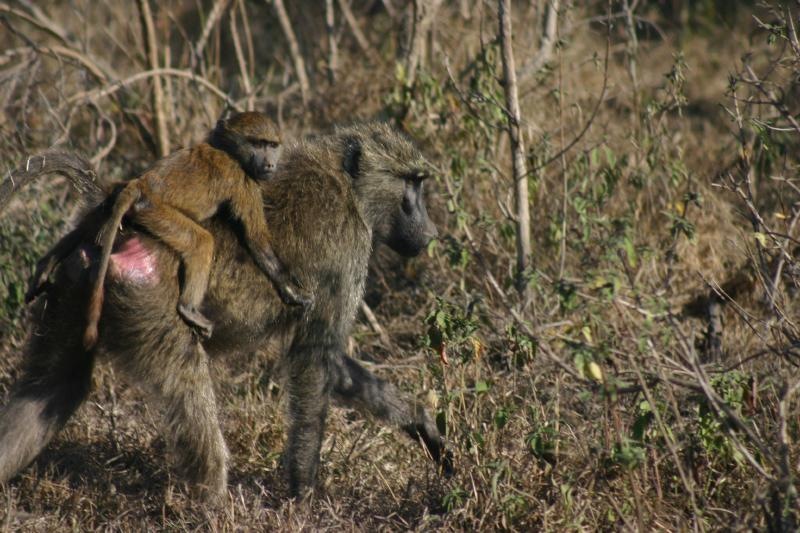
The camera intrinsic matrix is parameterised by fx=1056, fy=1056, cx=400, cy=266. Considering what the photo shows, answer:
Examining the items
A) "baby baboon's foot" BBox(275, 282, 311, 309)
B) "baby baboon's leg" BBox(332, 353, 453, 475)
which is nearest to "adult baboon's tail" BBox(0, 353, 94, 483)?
"baby baboon's foot" BBox(275, 282, 311, 309)

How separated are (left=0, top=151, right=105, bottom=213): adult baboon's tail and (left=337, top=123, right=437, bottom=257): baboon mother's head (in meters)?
0.90

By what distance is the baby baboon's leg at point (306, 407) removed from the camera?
3.56m

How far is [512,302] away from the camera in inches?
181

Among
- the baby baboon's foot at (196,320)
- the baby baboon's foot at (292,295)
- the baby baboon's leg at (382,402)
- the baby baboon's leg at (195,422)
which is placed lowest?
the baby baboon's leg at (382,402)

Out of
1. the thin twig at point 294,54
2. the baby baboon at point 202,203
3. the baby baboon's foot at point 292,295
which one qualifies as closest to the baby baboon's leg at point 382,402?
the baby baboon's foot at point 292,295

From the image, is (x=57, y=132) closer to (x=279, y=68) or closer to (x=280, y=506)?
(x=280, y=506)

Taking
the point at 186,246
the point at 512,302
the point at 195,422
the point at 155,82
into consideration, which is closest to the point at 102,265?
the point at 186,246

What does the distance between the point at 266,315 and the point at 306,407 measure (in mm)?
342

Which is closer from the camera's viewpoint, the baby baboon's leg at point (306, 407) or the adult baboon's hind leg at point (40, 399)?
the adult baboon's hind leg at point (40, 399)

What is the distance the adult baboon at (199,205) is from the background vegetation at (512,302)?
512 mm

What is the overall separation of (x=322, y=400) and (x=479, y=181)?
2.01 m

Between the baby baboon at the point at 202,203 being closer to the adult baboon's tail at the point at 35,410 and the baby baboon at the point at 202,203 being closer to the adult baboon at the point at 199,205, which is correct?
the adult baboon at the point at 199,205

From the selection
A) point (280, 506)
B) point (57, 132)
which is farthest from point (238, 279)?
point (57, 132)

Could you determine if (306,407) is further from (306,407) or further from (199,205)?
(199,205)
